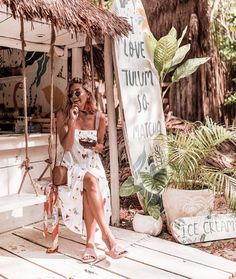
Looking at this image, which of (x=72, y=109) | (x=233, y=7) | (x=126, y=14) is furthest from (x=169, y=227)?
(x=233, y=7)

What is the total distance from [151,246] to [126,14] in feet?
8.01

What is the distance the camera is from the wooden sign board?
3740mm

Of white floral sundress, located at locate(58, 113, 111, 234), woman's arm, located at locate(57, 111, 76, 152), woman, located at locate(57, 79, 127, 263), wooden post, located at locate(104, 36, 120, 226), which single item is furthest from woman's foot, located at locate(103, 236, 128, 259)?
wooden post, located at locate(104, 36, 120, 226)

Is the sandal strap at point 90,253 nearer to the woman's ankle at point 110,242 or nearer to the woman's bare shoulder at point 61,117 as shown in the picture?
the woman's ankle at point 110,242

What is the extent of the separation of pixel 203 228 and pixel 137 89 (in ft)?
5.31

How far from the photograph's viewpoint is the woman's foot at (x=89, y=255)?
3.20 meters

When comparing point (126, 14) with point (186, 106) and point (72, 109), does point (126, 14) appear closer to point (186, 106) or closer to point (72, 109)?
point (72, 109)

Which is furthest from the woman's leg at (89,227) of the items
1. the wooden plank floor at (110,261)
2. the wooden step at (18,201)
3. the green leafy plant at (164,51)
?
the green leafy plant at (164,51)

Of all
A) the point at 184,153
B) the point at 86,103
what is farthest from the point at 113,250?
the point at 86,103

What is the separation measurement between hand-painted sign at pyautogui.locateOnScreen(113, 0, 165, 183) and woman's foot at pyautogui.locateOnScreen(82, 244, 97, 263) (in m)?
1.11

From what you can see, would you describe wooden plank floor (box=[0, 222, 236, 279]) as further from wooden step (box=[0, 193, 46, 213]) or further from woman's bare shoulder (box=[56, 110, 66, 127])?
woman's bare shoulder (box=[56, 110, 66, 127])

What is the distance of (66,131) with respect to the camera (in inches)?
141

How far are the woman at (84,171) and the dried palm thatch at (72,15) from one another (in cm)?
51

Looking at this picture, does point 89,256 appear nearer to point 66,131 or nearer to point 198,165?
point 66,131
